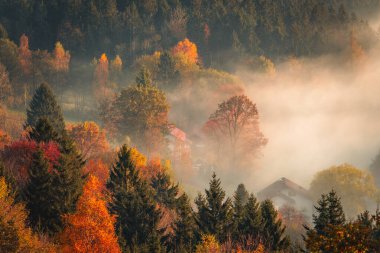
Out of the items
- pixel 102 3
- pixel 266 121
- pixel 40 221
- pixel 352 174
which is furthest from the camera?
pixel 102 3

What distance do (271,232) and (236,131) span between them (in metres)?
63.7

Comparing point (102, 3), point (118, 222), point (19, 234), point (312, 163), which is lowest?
point (19, 234)

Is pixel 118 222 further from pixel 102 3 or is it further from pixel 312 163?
pixel 102 3

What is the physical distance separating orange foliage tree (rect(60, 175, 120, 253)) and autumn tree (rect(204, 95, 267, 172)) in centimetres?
6905

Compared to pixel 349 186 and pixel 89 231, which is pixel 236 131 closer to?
pixel 349 186

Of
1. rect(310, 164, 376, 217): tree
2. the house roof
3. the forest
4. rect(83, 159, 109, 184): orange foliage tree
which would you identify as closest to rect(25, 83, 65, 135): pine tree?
the forest

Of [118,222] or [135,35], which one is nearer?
[118,222]

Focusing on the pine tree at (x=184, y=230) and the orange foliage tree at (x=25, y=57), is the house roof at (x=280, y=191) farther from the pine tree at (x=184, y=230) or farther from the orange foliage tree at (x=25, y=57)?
the orange foliage tree at (x=25, y=57)

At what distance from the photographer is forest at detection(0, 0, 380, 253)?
5947 cm

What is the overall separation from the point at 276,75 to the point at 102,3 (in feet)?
185

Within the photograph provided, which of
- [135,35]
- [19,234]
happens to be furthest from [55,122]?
[135,35]

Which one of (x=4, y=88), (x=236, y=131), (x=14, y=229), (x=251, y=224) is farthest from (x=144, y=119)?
(x=14, y=229)

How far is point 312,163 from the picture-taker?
503ft

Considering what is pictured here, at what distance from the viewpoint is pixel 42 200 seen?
59.9 metres
